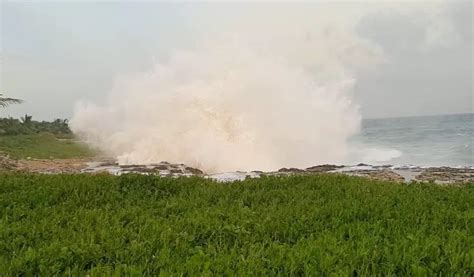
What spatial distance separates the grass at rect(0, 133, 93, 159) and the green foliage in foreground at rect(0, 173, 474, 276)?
2582 cm

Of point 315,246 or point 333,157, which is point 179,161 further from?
point 315,246

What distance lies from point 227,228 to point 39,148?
3529 centimetres

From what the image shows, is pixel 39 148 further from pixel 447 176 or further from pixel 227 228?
pixel 227 228

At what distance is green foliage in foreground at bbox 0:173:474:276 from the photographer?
15.2ft

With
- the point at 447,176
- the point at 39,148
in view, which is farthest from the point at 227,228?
the point at 39,148

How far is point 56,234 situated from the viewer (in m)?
5.87

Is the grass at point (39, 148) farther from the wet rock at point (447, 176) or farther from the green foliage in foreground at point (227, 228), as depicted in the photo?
the green foliage in foreground at point (227, 228)

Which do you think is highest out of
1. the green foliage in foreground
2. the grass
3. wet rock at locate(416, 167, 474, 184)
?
the grass

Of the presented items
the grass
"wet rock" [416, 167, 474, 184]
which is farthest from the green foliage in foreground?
the grass

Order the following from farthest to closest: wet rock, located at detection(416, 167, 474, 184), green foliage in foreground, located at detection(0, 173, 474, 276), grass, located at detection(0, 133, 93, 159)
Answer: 1. grass, located at detection(0, 133, 93, 159)
2. wet rock, located at detection(416, 167, 474, 184)
3. green foliage in foreground, located at detection(0, 173, 474, 276)

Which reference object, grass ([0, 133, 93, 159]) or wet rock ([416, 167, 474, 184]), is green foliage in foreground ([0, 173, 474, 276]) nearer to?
wet rock ([416, 167, 474, 184])

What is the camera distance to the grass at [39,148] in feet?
112

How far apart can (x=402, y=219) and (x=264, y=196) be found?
8.82 feet

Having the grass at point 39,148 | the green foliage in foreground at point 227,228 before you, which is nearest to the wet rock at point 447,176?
the green foliage in foreground at point 227,228
